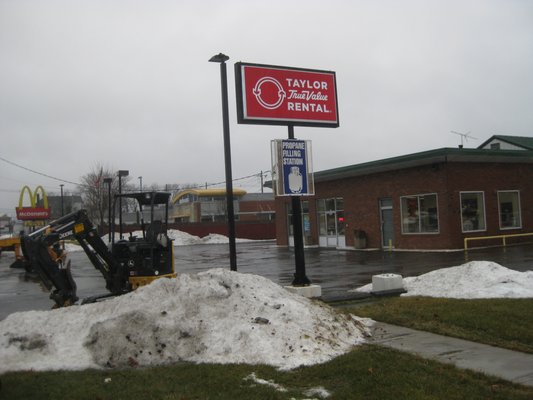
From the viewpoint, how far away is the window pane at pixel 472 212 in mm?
24689

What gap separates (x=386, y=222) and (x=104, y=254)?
18.8 metres

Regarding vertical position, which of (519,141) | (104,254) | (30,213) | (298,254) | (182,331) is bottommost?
(182,331)

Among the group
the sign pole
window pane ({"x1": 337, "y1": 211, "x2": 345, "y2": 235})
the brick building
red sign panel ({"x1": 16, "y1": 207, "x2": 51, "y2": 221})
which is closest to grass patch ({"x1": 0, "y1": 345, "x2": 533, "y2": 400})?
the sign pole

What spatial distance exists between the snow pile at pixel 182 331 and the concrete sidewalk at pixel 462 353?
21.9 inches

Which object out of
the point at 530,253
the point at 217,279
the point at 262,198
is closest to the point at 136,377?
the point at 217,279

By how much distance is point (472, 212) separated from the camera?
82.2 feet

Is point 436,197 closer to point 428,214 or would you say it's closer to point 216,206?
point 428,214

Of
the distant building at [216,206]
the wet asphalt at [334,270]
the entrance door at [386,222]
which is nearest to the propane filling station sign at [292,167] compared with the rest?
the wet asphalt at [334,270]

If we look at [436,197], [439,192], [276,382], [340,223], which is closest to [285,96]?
[276,382]

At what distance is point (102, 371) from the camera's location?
647 centimetres

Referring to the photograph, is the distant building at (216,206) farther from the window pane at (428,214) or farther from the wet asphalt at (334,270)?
the wet asphalt at (334,270)

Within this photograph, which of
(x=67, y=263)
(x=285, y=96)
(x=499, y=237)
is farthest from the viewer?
(x=499, y=237)

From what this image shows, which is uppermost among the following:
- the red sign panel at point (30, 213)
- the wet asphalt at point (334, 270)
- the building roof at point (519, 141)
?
the building roof at point (519, 141)

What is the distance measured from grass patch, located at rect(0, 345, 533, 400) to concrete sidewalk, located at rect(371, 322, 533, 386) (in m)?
0.34
